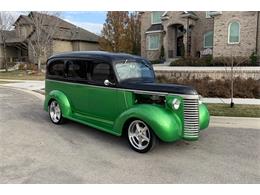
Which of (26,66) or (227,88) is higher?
(26,66)

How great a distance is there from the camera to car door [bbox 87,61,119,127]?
18.3 ft

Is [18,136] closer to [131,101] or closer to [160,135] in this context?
[131,101]

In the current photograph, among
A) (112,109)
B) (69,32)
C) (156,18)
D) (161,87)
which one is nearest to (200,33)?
(156,18)

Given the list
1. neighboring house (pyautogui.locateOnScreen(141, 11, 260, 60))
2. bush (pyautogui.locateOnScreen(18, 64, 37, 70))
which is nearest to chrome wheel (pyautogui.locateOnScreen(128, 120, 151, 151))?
neighboring house (pyautogui.locateOnScreen(141, 11, 260, 60))

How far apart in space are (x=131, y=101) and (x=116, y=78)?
1.98 ft

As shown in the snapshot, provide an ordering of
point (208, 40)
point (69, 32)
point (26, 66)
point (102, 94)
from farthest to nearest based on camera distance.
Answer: point (69, 32), point (26, 66), point (208, 40), point (102, 94)

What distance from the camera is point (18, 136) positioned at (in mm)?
6078

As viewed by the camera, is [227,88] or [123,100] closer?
[123,100]

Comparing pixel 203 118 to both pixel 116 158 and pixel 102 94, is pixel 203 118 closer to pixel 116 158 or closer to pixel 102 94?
pixel 116 158

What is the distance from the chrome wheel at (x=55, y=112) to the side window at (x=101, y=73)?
1.68 m

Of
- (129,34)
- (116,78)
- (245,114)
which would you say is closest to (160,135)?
(116,78)

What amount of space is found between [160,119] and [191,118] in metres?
0.56

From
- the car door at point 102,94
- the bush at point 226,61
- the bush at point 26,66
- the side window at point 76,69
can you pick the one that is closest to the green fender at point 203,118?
the car door at point 102,94

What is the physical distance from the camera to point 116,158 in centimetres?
470
